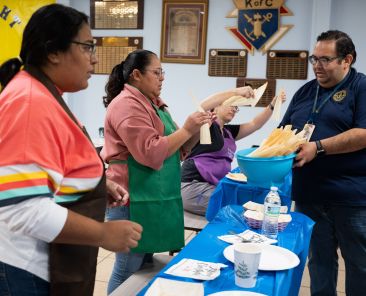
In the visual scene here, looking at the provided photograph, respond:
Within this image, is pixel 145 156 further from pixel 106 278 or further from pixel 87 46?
pixel 106 278

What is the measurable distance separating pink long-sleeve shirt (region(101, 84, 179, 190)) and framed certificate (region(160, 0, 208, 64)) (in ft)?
10.0

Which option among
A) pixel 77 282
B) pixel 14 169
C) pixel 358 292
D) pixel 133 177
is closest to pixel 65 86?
pixel 14 169

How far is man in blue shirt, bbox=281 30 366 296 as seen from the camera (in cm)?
215

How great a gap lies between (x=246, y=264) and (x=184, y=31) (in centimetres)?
411

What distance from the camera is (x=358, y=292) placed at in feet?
7.36

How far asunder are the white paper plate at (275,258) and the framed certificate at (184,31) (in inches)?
146

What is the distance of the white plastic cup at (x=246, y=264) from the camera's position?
128 centimetres

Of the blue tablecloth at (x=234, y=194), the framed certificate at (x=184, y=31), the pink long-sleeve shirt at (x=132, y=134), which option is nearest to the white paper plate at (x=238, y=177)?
the blue tablecloth at (x=234, y=194)

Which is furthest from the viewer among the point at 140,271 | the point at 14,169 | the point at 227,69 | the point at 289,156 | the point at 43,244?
the point at 227,69

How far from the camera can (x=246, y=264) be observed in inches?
50.9

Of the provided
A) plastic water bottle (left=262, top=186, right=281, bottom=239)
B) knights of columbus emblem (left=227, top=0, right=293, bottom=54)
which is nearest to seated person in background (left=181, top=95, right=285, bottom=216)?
plastic water bottle (left=262, top=186, right=281, bottom=239)

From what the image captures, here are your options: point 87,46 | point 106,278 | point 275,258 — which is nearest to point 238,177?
point 275,258

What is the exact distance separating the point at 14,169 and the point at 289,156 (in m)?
1.40

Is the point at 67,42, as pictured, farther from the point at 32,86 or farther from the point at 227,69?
the point at 227,69
